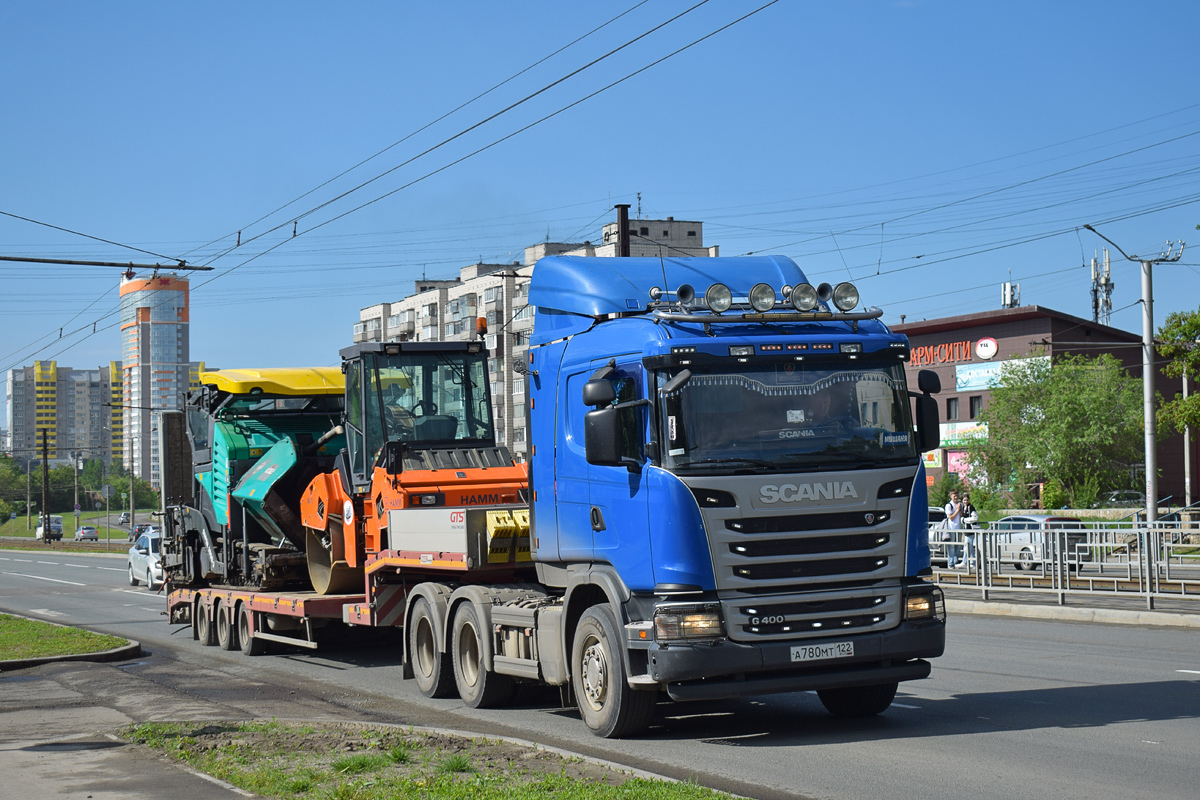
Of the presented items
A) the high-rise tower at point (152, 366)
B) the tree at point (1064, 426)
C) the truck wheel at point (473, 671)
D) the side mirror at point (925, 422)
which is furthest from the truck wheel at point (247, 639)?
the high-rise tower at point (152, 366)

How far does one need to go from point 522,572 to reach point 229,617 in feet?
23.9

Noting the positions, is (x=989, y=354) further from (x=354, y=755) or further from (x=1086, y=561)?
(x=354, y=755)

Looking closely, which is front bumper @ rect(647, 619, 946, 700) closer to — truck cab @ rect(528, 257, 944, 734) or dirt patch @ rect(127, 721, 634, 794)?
truck cab @ rect(528, 257, 944, 734)

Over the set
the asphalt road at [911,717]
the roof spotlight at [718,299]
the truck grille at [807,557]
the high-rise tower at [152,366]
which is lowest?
the asphalt road at [911,717]

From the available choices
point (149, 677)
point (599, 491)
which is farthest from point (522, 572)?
point (149, 677)

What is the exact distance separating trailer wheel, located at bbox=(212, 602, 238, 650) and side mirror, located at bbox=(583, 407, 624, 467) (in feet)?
33.3

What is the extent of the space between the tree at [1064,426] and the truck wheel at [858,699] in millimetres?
54908

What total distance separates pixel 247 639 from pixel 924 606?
10451 millimetres

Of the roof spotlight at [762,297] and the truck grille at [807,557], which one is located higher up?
→ the roof spotlight at [762,297]

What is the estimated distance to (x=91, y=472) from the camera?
192750mm

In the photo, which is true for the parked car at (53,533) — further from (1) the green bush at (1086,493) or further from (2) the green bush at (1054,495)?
(1) the green bush at (1086,493)

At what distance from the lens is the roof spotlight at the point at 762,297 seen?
9.13 metres

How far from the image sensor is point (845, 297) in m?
9.52

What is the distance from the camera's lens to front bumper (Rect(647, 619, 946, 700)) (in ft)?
27.5
